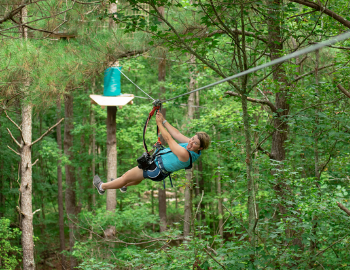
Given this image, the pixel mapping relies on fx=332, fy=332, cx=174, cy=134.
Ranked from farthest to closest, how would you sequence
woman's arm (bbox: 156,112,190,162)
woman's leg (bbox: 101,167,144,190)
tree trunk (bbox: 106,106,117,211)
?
tree trunk (bbox: 106,106,117,211) → woman's leg (bbox: 101,167,144,190) → woman's arm (bbox: 156,112,190,162)

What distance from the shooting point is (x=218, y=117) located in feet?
31.2

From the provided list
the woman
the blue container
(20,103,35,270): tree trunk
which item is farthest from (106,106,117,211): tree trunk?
the woman

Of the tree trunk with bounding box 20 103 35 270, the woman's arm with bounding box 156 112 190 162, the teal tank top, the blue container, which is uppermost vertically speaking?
the blue container

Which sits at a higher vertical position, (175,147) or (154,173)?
(175,147)

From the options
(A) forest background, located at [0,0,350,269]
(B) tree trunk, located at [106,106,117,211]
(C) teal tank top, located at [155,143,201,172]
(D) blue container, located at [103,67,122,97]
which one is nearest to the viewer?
(C) teal tank top, located at [155,143,201,172]

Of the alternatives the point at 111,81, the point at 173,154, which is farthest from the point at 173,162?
the point at 111,81

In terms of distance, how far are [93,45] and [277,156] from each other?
4855 millimetres

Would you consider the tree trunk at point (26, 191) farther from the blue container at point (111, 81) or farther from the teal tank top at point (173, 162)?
the teal tank top at point (173, 162)

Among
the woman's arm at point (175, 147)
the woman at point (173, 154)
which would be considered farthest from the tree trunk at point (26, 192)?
the woman's arm at point (175, 147)

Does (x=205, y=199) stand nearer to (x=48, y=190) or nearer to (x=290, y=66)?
(x=48, y=190)

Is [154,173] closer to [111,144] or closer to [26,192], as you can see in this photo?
[111,144]

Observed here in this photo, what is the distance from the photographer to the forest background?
356 centimetres

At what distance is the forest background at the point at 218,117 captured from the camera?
11.7ft

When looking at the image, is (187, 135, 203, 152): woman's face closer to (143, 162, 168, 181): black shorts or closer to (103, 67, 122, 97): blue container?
(143, 162, 168, 181): black shorts
